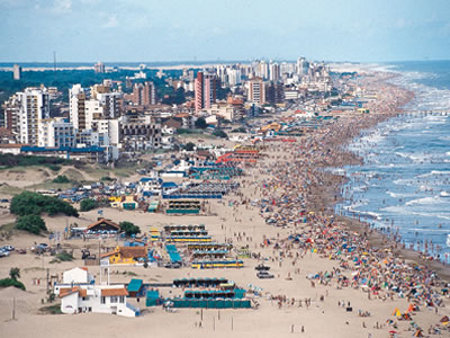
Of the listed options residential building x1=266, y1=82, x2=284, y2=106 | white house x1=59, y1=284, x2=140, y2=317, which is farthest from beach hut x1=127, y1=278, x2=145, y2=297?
residential building x1=266, y1=82, x2=284, y2=106

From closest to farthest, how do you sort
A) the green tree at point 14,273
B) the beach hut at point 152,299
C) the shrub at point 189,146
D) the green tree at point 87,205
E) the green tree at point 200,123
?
the beach hut at point 152,299 → the green tree at point 14,273 → the green tree at point 87,205 → the shrub at point 189,146 → the green tree at point 200,123

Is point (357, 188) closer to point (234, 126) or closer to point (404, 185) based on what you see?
point (404, 185)

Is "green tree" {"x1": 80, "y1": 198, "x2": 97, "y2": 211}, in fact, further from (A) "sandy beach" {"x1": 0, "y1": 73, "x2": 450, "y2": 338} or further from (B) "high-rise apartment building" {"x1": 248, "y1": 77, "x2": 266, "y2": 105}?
(B) "high-rise apartment building" {"x1": 248, "y1": 77, "x2": 266, "y2": 105}

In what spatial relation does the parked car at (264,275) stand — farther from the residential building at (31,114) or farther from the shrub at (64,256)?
the residential building at (31,114)

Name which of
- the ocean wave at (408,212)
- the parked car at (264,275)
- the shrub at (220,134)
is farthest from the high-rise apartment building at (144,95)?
the parked car at (264,275)

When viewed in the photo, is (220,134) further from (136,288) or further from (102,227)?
(136,288)

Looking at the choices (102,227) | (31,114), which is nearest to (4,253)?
(102,227)
